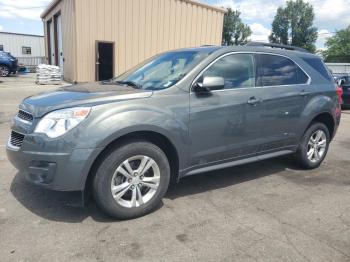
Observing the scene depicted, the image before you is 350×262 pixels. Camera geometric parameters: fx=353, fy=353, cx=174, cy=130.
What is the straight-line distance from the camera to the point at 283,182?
480 cm

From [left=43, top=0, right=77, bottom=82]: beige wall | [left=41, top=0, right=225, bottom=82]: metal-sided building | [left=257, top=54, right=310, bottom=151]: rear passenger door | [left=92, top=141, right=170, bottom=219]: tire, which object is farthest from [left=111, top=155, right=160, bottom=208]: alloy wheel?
[left=43, top=0, right=77, bottom=82]: beige wall

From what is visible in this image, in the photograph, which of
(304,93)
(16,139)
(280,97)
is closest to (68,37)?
(304,93)

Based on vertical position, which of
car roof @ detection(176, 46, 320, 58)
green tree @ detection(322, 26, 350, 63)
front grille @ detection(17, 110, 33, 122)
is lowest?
front grille @ detection(17, 110, 33, 122)

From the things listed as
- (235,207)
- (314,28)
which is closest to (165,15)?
(235,207)

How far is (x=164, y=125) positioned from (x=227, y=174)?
6.02 ft

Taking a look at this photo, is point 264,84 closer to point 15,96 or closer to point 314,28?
point 15,96

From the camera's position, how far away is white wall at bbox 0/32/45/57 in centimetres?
3956

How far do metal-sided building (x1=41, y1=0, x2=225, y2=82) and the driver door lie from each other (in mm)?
13031

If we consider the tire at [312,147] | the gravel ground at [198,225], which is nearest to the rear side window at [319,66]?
the tire at [312,147]

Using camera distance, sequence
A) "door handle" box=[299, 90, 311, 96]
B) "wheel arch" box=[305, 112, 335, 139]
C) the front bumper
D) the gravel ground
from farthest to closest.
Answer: "wheel arch" box=[305, 112, 335, 139] → "door handle" box=[299, 90, 311, 96] → the front bumper → the gravel ground

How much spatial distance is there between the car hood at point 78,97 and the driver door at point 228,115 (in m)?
0.67

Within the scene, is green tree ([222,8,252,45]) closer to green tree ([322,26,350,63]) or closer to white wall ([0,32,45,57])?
green tree ([322,26,350,63])

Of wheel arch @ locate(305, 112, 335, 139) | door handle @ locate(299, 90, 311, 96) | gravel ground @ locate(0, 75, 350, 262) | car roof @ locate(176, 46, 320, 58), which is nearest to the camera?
gravel ground @ locate(0, 75, 350, 262)

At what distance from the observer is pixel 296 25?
6272 centimetres
